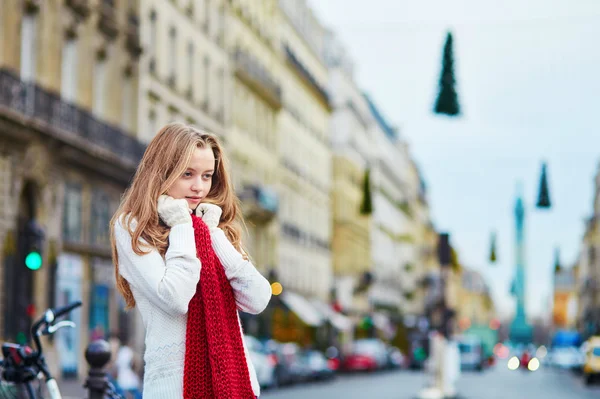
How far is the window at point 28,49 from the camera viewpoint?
3278cm

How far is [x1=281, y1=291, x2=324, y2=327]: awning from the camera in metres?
68.7

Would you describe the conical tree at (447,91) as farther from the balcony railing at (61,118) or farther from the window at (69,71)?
the window at (69,71)

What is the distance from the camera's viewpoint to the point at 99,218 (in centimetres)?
3819

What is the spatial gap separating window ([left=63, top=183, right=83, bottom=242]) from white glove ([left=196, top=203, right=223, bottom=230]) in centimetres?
3075

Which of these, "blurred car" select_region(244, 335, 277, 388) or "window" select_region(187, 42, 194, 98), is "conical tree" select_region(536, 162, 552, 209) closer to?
"blurred car" select_region(244, 335, 277, 388)

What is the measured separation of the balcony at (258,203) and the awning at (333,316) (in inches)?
623

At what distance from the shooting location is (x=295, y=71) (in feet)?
251

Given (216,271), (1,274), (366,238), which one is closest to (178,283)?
(216,271)

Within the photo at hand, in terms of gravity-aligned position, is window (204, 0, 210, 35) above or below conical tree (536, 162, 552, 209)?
above

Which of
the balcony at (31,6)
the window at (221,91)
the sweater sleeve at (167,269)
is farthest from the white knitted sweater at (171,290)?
the window at (221,91)

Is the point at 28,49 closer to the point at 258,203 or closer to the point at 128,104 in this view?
the point at 128,104

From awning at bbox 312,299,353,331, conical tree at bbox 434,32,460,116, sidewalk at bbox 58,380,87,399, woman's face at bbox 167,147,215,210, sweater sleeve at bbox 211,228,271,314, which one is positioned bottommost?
sidewalk at bbox 58,380,87,399

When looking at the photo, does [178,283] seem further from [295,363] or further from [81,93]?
[295,363]

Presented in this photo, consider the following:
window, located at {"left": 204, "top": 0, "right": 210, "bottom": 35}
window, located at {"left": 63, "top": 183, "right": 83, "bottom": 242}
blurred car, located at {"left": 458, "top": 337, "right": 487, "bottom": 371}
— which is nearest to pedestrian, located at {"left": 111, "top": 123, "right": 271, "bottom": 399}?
window, located at {"left": 63, "top": 183, "right": 83, "bottom": 242}
